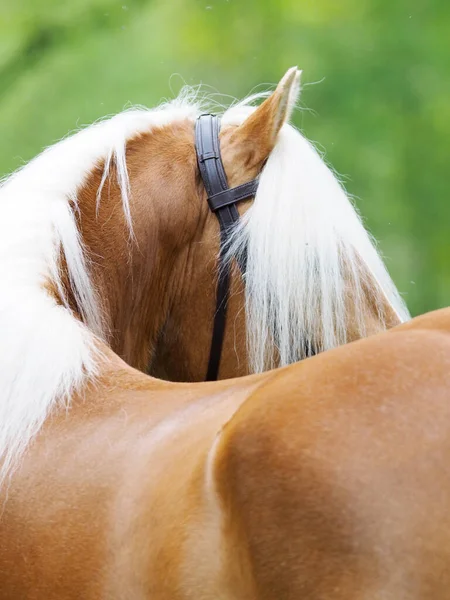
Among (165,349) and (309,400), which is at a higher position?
(165,349)

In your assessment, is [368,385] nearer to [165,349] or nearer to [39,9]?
[165,349]

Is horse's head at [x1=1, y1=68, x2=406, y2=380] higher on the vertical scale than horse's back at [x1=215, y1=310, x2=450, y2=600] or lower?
higher

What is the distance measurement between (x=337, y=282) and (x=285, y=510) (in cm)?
67

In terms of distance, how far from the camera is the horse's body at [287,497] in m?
0.78

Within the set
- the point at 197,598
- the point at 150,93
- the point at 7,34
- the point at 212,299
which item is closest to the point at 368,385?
the point at 197,598

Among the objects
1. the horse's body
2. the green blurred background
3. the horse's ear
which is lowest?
the horse's body

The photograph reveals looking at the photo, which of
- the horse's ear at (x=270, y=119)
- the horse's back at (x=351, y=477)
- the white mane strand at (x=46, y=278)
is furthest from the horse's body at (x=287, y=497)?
the horse's ear at (x=270, y=119)

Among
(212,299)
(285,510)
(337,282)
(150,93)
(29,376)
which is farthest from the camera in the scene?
(150,93)

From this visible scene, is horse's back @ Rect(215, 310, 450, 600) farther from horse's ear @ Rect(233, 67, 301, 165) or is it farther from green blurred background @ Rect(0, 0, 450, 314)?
green blurred background @ Rect(0, 0, 450, 314)

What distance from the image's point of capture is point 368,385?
0.84 meters

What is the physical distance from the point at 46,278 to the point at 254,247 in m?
0.35

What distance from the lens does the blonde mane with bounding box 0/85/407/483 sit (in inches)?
49.8

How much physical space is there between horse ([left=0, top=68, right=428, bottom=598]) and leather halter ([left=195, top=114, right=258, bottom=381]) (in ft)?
0.05

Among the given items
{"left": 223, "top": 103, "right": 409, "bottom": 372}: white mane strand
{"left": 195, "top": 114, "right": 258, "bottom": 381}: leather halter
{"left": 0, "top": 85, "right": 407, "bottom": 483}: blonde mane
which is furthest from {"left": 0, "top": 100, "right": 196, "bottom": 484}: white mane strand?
{"left": 223, "top": 103, "right": 409, "bottom": 372}: white mane strand
